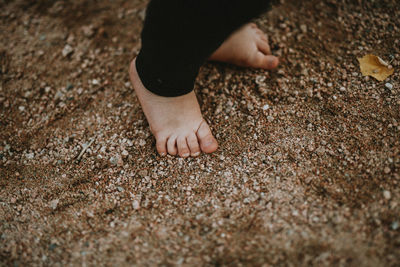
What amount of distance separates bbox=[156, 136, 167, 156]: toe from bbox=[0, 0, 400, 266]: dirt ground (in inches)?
1.7

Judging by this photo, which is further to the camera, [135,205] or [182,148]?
[182,148]

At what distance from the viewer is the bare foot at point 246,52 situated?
1.43m

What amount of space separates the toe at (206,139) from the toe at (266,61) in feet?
1.46

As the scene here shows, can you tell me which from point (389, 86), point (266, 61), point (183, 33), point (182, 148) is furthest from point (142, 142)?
point (389, 86)

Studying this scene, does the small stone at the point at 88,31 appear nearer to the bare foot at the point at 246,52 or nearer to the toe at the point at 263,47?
the bare foot at the point at 246,52

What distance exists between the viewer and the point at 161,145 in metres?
1.31

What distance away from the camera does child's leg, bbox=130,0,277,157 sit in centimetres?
84

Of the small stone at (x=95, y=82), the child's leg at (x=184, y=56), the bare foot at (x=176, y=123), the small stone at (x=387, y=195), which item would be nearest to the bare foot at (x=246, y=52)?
the child's leg at (x=184, y=56)

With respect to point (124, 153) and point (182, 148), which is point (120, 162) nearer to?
point (124, 153)

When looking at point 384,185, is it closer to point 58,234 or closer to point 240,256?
point 240,256

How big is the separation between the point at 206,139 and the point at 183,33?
1.75ft

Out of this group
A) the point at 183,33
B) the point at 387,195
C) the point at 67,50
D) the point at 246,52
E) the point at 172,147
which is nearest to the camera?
the point at 183,33

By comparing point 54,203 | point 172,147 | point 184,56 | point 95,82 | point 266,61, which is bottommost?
point 54,203

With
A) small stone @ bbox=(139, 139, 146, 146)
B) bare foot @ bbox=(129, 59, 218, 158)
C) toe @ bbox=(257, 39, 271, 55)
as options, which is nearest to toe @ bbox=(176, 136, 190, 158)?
bare foot @ bbox=(129, 59, 218, 158)
